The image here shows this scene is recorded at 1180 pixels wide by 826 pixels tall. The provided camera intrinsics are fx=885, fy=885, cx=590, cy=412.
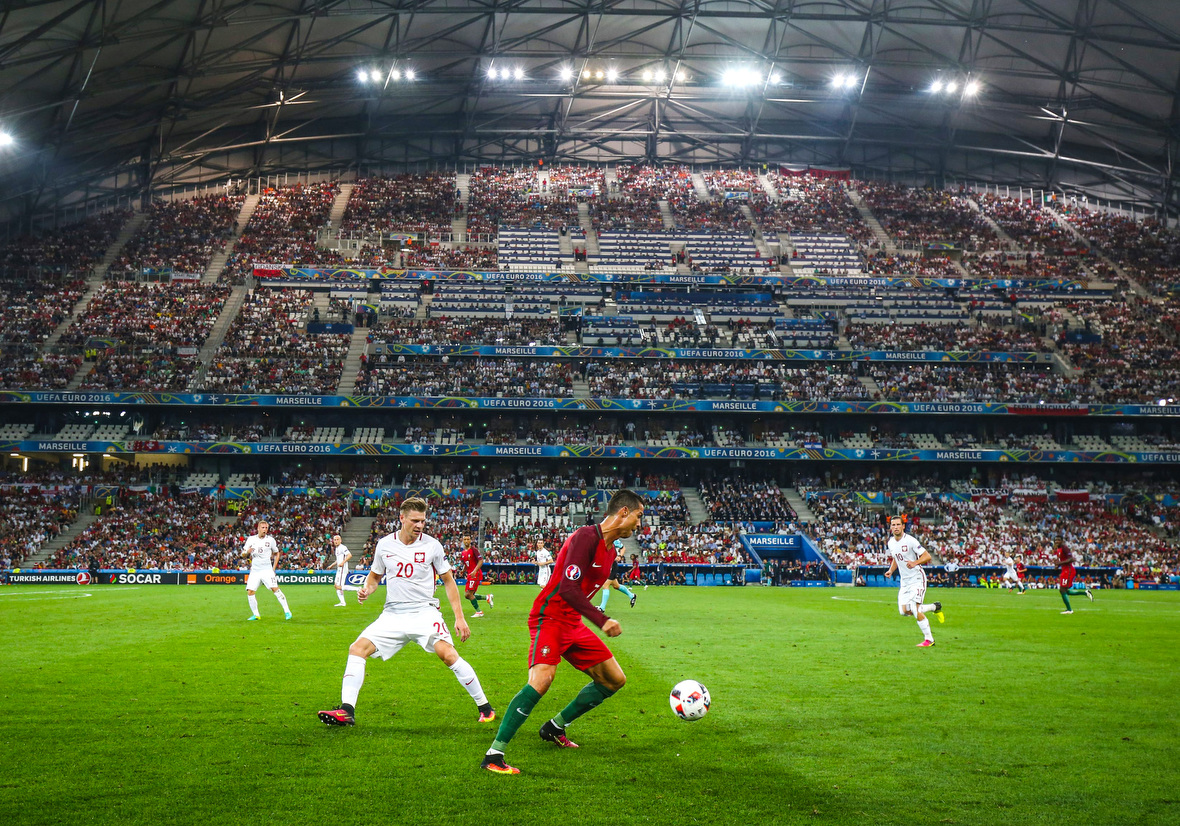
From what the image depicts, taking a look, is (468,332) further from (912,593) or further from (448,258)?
(912,593)

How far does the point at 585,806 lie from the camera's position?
21.8 feet

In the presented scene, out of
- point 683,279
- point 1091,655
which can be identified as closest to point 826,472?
point 683,279

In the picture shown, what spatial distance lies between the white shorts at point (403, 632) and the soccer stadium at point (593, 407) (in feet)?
0.13

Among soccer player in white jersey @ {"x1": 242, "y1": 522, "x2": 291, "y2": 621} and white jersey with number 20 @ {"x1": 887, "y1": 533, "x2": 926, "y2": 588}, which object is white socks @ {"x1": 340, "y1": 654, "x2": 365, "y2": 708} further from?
soccer player in white jersey @ {"x1": 242, "y1": 522, "x2": 291, "y2": 621}

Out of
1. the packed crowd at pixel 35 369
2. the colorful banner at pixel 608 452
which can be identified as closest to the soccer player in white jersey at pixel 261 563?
the colorful banner at pixel 608 452

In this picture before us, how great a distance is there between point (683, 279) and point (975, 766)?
62.4m

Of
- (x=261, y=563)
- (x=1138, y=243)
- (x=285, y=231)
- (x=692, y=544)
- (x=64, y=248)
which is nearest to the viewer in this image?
(x=261, y=563)

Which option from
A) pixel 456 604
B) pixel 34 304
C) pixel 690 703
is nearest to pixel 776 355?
pixel 34 304

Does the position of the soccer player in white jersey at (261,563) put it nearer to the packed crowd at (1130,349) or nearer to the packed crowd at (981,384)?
the packed crowd at (981,384)

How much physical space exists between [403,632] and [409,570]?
0.63 m

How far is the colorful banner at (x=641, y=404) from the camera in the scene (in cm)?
5384

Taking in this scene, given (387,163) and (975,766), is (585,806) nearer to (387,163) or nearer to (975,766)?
(975,766)

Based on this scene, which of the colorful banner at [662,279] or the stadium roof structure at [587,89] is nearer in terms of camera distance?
the stadium roof structure at [587,89]

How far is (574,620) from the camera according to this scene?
7.84m
